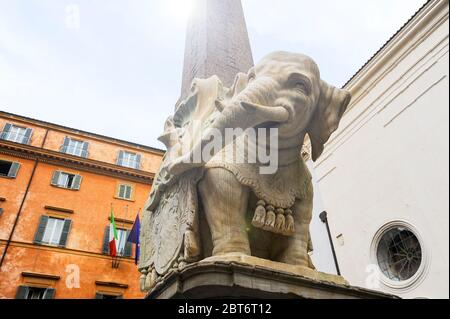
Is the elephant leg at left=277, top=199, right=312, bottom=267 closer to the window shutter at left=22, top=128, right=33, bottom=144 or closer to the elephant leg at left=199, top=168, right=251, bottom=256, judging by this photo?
the elephant leg at left=199, top=168, right=251, bottom=256

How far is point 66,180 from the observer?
55.3ft

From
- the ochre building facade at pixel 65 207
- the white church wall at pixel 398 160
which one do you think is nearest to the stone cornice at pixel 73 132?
the ochre building facade at pixel 65 207

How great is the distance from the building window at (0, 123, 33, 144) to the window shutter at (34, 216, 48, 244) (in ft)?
13.5

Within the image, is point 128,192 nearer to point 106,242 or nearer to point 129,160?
point 129,160

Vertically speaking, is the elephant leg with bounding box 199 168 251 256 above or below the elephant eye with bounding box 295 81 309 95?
below

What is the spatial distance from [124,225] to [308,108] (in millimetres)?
15595

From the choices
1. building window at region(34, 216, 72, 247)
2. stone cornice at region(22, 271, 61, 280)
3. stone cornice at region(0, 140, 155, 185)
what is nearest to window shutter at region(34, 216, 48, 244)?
building window at region(34, 216, 72, 247)

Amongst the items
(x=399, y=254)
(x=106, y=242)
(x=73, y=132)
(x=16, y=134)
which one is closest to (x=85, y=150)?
(x=73, y=132)

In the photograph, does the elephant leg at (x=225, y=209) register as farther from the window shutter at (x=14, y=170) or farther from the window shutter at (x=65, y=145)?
the window shutter at (x=65, y=145)

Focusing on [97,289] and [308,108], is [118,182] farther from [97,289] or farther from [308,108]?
[308,108]

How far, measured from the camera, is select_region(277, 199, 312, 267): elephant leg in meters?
1.84

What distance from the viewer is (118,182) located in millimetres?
17609

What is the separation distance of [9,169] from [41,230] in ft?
10.6
